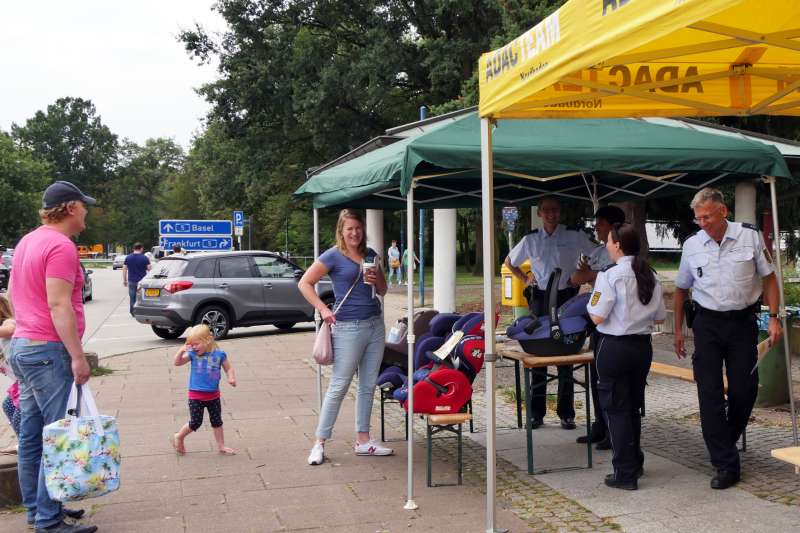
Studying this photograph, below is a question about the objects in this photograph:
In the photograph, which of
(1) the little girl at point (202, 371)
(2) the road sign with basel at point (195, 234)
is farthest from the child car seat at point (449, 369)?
(2) the road sign with basel at point (195, 234)

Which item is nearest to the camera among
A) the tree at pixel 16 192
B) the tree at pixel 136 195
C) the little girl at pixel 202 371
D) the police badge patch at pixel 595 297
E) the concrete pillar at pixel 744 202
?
the police badge patch at pixel 595 297

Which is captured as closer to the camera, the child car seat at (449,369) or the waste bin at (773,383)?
the child car seat at (449,369)

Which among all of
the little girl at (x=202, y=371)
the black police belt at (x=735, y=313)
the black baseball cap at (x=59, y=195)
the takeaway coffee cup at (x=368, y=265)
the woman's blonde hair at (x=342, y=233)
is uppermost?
the black baseball cap at (x=59, y=195)

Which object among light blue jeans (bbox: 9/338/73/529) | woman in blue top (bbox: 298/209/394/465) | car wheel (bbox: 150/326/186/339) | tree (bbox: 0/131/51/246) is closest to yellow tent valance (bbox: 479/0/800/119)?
woman in blue top (bbox: 298/209/394/465)

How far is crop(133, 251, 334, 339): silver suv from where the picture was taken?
48.9ft

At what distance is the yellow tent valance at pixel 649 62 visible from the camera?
3412mm

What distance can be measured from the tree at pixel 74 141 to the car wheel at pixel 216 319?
10509 cm

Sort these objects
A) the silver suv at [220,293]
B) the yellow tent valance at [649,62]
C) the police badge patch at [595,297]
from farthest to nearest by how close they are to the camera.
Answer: the silver suv at [220,293], the police badge patch at [595,297], the yellow tent valance at [649,62]

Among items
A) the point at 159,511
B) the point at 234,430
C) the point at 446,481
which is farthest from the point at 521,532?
the point at 234,430

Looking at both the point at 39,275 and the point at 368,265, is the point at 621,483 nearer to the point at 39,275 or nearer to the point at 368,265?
the point at 368,265

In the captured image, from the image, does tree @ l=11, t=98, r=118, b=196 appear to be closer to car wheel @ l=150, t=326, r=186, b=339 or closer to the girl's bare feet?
car wheel @ l=150, t=326, r=186, b=339

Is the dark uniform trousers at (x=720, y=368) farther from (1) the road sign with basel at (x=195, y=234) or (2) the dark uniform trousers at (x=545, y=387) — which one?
(1) the road sign with basel at (x=195, y=234)

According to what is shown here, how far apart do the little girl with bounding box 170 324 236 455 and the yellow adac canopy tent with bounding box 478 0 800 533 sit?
2375 millimetres

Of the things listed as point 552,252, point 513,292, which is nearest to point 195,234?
point 513,292
